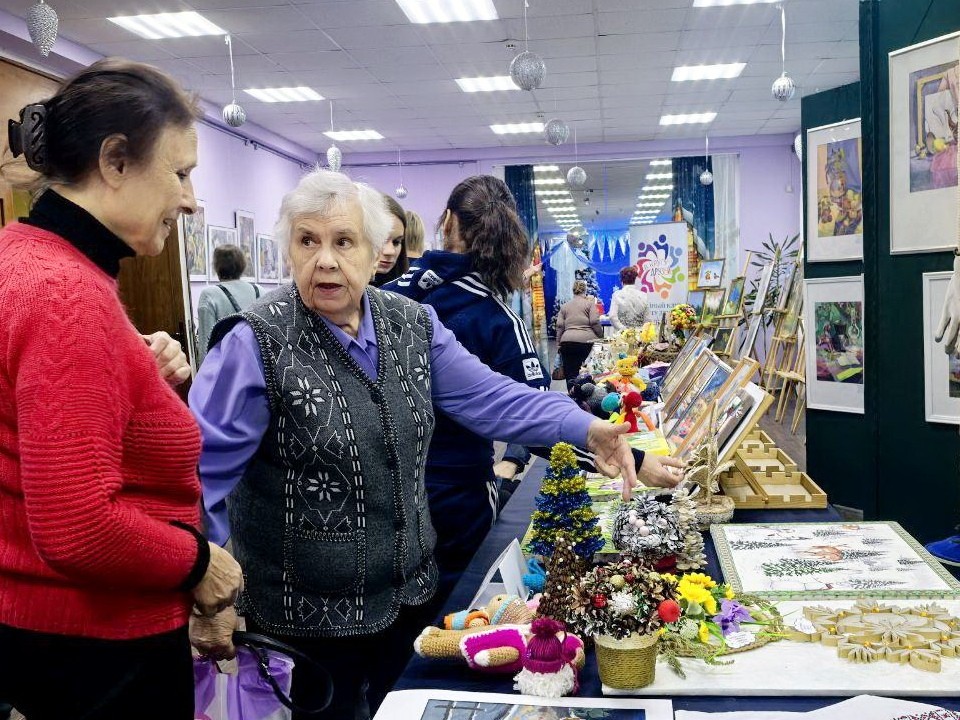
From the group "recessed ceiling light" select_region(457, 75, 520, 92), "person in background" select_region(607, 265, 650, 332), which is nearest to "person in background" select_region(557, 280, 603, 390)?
"person in background" select_region(607, 265, 650, 332)

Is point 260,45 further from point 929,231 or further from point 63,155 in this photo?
point 63,155

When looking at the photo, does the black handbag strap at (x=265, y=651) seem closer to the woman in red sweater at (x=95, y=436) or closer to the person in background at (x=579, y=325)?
the woman in red sweater at (x=95, y=436)

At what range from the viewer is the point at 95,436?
0.99 metres

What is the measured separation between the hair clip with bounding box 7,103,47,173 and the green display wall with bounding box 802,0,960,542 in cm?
331

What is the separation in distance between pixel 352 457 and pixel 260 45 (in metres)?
7.01

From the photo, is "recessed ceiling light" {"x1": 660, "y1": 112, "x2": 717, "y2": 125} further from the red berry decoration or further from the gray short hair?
the red berry decoration

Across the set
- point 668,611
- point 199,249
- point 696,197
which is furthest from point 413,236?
point 696,197

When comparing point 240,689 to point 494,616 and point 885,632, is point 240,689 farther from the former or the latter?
point 885,632

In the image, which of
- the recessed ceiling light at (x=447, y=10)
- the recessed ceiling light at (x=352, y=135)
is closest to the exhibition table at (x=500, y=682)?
the recessed ceiling light at (x=447, y=10)

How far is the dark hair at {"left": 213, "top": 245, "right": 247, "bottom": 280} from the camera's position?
5496 mm

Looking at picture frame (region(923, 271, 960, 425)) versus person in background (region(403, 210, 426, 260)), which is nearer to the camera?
picture frame (region(923, 271, 960, 425))

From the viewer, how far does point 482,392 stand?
1.88 metres

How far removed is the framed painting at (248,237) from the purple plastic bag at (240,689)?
9.85m

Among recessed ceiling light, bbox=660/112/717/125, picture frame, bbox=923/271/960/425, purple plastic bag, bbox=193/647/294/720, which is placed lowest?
purple plastic bag, bbox=193/647/294/720
